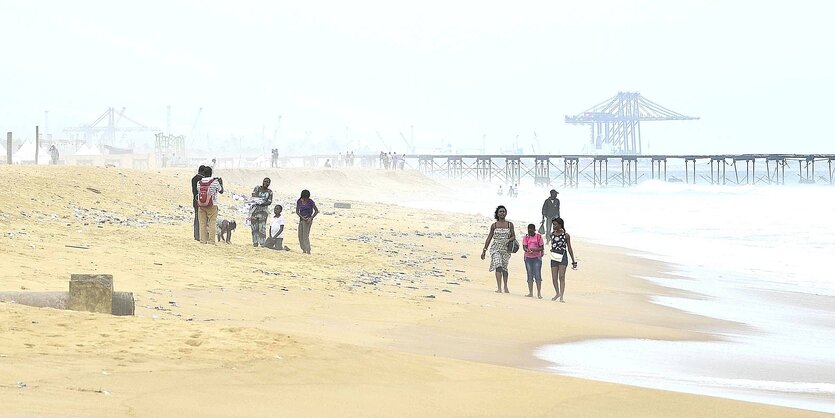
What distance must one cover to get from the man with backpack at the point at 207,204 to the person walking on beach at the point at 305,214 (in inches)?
52.1

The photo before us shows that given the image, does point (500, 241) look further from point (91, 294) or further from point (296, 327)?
point (91, 294)

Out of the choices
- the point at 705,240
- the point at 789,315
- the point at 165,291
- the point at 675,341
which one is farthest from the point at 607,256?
the point at 165,291

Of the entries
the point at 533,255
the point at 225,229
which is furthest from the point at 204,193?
the point at 533,255

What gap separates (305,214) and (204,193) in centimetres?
178

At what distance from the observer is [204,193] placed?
51.9 ft

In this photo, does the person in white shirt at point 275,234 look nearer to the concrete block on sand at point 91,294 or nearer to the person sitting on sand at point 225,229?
the person sitting on sand at point 225,229

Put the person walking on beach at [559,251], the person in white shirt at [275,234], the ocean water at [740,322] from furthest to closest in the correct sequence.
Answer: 1. the person in white shirt at [275,234]
2. the person walking on beach at [559,251]
3. the ocean water at [740,322]

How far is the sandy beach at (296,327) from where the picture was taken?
20.8 ft

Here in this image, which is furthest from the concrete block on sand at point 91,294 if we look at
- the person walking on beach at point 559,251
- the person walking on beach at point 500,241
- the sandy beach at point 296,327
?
the person walking on beach at point 559,251

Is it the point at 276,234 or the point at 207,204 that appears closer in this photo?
the point at 207,204

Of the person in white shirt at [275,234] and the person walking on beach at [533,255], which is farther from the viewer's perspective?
the person in white shirt at [275,234]

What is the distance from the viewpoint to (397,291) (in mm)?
13516

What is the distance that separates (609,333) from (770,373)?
242 cm

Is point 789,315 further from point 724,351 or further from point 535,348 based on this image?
point 535,348
